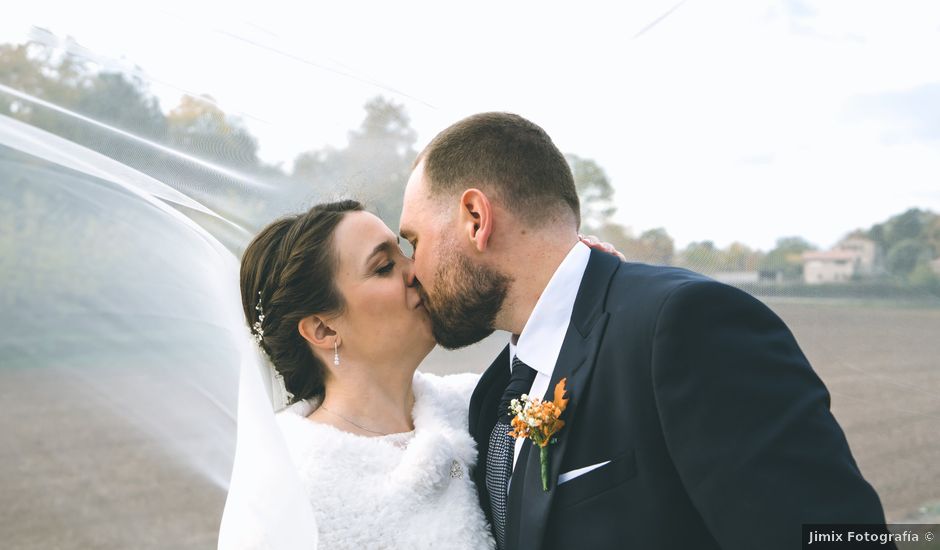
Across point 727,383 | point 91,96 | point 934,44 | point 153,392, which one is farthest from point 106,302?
point 934,44

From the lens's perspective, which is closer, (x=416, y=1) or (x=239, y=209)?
(x=239, y=209)

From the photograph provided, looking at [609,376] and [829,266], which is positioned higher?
[829,266]

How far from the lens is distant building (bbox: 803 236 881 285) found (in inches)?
148

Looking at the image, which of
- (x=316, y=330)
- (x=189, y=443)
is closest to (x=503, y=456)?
(x=316, y=330)

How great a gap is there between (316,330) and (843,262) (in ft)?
8.56

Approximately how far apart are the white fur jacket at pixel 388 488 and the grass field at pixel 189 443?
0.74 m

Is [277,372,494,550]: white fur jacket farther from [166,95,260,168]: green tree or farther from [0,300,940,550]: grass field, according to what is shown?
[166,95,260,168]: green tree

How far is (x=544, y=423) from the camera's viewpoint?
7.53 ft

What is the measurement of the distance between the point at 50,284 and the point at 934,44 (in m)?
3.97

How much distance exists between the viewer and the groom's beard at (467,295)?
2773 mm

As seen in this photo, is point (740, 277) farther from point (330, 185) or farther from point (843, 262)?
point (330, 185)

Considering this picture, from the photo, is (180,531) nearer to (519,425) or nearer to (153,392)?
(153,392)

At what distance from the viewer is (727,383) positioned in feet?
6.68

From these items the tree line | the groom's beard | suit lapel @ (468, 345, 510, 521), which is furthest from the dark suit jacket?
the tree line
